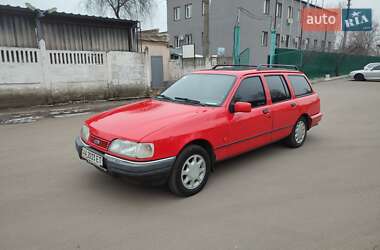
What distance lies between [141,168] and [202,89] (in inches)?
70.2

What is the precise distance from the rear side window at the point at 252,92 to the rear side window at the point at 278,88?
272 millimetres

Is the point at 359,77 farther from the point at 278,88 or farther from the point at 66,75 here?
the point at 66,75

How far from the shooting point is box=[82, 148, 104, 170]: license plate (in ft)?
11.4

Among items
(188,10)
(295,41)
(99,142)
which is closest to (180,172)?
(99,142)

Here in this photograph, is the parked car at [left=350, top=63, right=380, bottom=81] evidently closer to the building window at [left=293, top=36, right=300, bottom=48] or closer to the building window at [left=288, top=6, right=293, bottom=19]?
the building window at [left=288, top=6, right=293, bottom=19]

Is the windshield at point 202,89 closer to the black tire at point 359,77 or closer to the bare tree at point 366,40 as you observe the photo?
the black tire at point 359,77

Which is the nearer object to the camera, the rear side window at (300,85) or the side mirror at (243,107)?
the side mirror at (243,107)

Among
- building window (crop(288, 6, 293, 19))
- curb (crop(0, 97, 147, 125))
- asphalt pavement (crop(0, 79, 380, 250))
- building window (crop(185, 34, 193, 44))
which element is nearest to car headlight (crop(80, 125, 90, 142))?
asphalt pavement (crop(0, 79, 380, 250))

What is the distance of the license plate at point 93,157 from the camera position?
348cm

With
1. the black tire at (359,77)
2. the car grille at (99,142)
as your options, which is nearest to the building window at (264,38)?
the black tire at (359,77)

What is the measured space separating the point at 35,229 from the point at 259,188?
108 inches

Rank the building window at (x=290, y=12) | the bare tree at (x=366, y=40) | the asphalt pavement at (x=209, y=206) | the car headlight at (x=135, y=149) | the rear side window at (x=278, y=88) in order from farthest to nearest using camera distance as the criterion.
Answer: the bare tree at (x=366, y=40)
the building window at (x=290, y=12)
the rear side window at (x=278, y=88)
the car headlight at (x=135, y=149)
the asphalt pavement at (x=209, y=206)

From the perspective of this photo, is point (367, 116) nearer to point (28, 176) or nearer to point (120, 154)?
point (120, 154)

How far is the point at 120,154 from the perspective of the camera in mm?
3293
